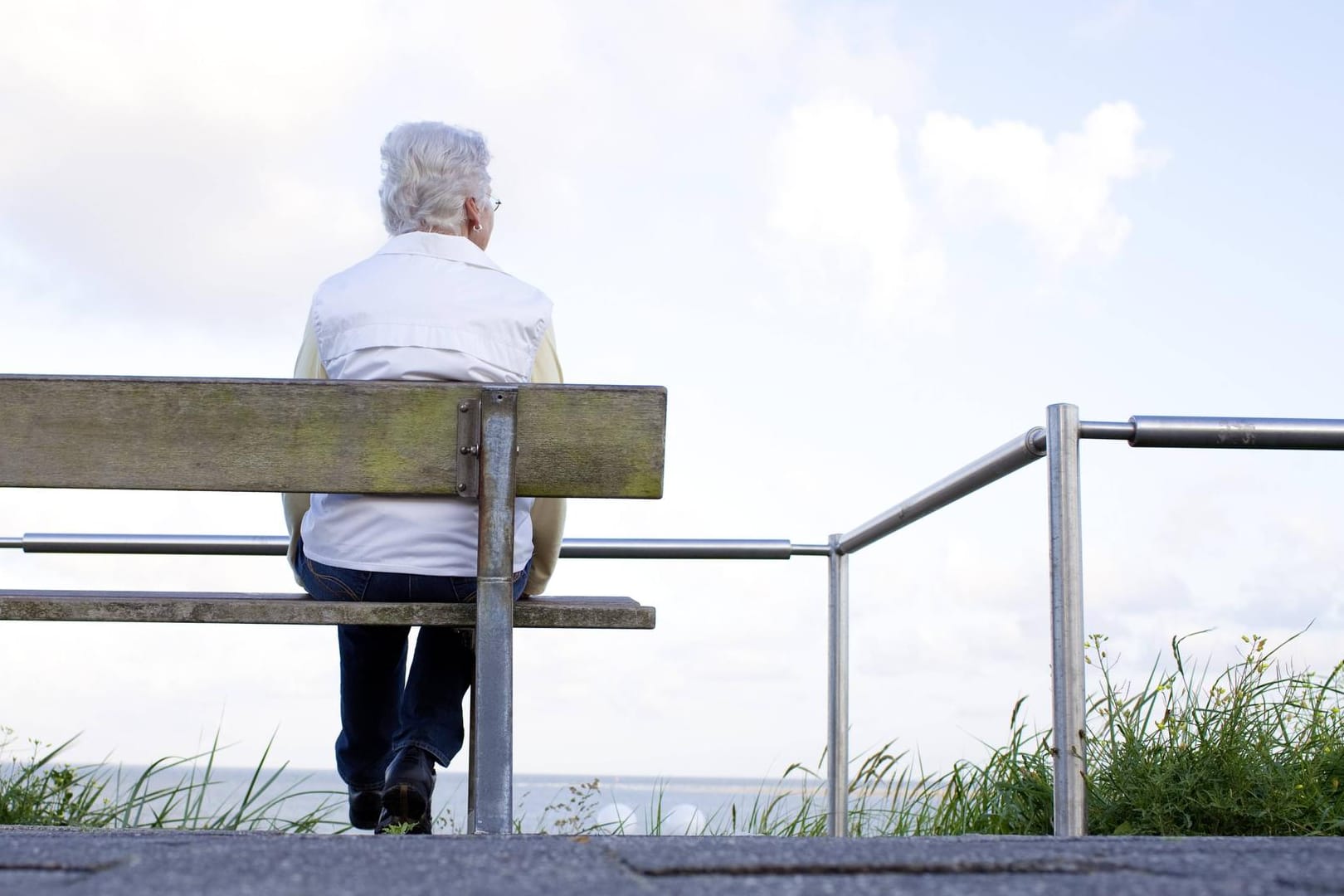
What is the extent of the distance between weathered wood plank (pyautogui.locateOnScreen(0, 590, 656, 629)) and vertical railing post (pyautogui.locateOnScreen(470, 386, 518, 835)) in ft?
0.22

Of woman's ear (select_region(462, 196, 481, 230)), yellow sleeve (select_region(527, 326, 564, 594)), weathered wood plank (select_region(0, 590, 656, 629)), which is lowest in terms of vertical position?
weathered wood plank (select_region(0, 590, 656, 629))

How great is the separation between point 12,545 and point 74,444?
196cm

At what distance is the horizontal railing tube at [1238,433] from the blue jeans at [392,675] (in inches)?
51.5

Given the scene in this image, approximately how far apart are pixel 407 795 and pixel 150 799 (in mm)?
1758

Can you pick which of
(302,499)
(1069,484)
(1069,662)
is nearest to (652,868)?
(1069,662)

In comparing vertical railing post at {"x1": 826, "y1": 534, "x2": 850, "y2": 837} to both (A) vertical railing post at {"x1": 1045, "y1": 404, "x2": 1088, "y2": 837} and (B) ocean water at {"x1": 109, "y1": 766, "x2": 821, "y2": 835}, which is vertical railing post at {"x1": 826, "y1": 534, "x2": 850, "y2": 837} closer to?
(B) ocean water at {"x1": 109, "y1": 766, "x2": 821, "y2": 835}

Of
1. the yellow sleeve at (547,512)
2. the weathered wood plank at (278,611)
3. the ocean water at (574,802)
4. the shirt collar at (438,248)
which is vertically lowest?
the ocean water at (574,802)

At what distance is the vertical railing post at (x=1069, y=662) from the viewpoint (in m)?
2.62

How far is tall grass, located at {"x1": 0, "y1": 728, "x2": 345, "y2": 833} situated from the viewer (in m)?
4.05

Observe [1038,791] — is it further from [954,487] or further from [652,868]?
[652,868]

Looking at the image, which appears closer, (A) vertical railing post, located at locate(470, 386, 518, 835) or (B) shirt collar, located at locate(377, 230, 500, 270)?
(A) vertical railing post, located at locate(470, 386, 518, 835)

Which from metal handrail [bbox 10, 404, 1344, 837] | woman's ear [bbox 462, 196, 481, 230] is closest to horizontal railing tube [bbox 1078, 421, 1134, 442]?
metal handrail [bbox 10, 404, 1344, 837]

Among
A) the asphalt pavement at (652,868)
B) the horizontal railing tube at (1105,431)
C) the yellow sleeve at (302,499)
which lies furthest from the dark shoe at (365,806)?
the horizontal railing tube at (1105,431)

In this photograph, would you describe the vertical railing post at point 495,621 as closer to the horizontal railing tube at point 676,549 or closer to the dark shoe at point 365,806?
the dark shoe at point 365,806
